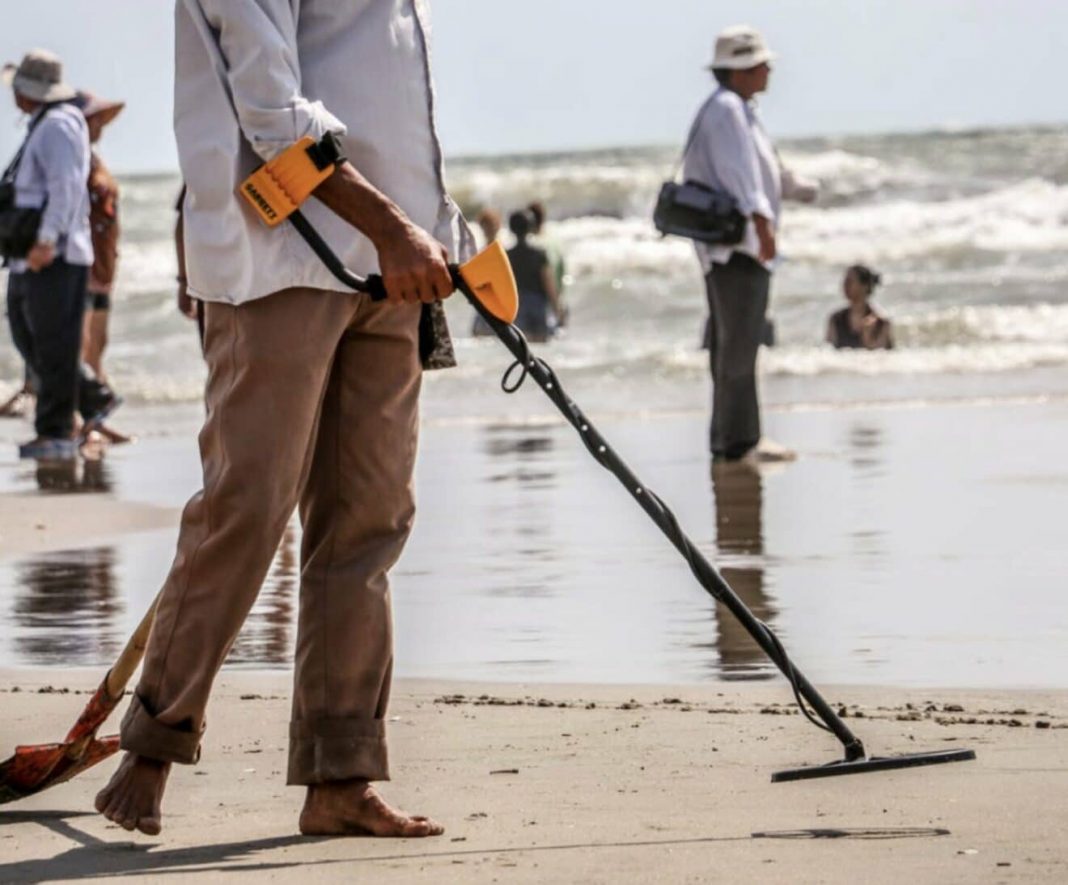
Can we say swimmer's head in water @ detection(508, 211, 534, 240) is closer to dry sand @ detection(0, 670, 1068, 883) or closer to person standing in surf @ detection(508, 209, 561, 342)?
person standing in surf @ detection(508, 209, 561, 342)

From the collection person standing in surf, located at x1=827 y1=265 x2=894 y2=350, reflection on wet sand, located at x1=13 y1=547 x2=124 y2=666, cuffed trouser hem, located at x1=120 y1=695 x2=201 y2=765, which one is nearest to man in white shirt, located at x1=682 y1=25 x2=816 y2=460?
reflection on wet sand, located at x1=13 y1=547 x2=124 y2=666

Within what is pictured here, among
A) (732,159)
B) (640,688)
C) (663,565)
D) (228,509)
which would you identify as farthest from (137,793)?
(732,159)

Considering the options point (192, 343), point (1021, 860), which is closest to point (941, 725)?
point (1021, 860)

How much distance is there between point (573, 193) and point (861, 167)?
5839 millimetres

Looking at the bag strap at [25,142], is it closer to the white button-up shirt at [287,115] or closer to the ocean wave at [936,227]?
the white button-up shirt at [287,115]

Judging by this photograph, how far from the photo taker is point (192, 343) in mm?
27094

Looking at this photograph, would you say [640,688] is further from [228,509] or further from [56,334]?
[56,334]

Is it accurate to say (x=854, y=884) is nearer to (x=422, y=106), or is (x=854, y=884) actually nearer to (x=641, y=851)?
(x=641, y=851)

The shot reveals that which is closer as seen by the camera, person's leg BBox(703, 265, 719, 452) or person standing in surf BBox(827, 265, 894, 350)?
person's leg BBox(703, 265, 719, 452)

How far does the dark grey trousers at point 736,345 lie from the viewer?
1136 centimetres

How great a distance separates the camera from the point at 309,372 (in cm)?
422

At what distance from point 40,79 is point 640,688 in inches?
285

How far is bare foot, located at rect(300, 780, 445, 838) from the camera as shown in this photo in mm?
4324

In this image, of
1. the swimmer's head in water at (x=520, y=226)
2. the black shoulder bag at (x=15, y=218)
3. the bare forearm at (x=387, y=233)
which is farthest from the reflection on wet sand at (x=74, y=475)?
the swimmer's head in water at (x=520, y=226)
